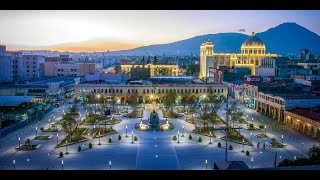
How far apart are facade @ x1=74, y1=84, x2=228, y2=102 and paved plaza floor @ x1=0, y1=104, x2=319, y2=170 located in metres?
8.33

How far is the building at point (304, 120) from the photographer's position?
10280 mm

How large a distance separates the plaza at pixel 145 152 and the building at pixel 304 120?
35 centimetres

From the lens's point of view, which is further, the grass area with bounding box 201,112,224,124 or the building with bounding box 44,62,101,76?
the building with bounding box 44,62,101,76

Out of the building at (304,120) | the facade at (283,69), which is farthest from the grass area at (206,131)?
the facade at (283,69)

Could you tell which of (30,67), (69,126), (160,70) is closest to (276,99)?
(69,126)

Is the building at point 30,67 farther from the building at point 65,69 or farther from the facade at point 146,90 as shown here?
the facade at point 146,90

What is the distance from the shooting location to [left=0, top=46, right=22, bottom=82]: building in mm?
23969

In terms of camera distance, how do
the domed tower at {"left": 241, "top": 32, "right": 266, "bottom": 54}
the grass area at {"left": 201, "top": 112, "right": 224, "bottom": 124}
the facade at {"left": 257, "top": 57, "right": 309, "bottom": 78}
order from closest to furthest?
the grass area at {"left": 201, "top": 112, "right": 224, "bottom": 124}
the facade at {"left": 257, "top": 57, "right": 309, "bottom": 78}
the domed tower at {"left": 241, "top": 32, "right": 266, "bottom": 54}

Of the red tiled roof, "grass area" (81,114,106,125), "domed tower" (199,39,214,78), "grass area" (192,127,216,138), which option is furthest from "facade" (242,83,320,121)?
"domed tower" (199,39,214,78)

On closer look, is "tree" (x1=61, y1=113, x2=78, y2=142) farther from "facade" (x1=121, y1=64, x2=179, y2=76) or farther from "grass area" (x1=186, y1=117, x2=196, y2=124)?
"facade" (x1=121, y1=64, x2=179, y2=76)

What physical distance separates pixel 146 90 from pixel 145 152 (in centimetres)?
1123

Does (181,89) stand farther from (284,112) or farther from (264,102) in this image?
(284,112)

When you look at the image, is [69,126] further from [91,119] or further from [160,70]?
[160,70]
